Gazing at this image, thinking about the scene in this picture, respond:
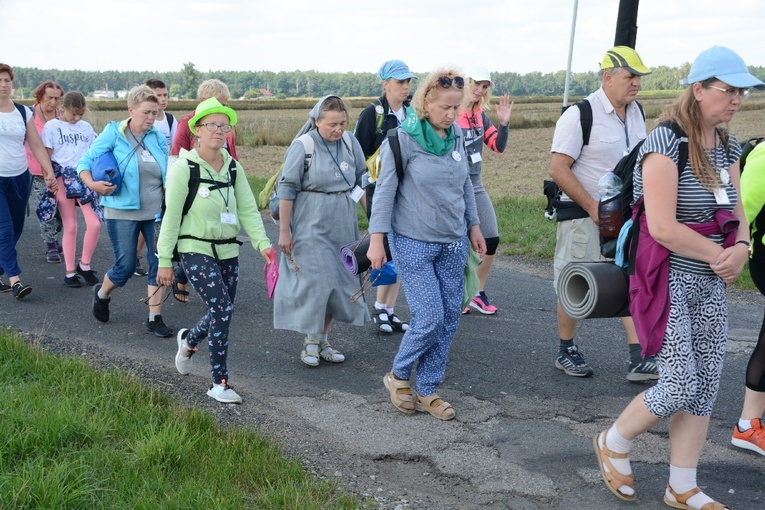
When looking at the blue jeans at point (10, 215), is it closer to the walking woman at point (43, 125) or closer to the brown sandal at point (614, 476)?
the walking woman at point (43, 125)

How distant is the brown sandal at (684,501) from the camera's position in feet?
12.4

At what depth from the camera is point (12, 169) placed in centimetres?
781

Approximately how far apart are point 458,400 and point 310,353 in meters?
1.30

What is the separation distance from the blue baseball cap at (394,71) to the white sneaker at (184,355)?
2.62 meters

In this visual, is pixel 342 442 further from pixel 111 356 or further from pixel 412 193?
pixel 111 356

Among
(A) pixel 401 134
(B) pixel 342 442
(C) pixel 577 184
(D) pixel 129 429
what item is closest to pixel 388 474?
(B) pixel 342 442

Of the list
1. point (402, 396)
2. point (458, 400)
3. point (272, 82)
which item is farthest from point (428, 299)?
point (272, 82)

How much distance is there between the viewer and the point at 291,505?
3.60 metres

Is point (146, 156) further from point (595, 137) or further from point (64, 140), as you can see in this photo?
point (595, 137)

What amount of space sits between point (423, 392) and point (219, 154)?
6.60 feet

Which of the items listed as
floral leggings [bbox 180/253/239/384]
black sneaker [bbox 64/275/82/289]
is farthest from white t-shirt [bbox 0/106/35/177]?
floral leggings [bbox 180/253/239/384]

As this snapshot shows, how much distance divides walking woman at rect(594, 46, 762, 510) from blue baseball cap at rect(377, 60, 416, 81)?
3126 millimetres

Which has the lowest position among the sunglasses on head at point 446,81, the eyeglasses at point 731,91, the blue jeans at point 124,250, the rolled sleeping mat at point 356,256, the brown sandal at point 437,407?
the brown sandal at point 437,407

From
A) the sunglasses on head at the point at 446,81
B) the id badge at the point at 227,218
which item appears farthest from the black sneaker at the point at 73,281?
the sunglasses on head at the point at 446,81
